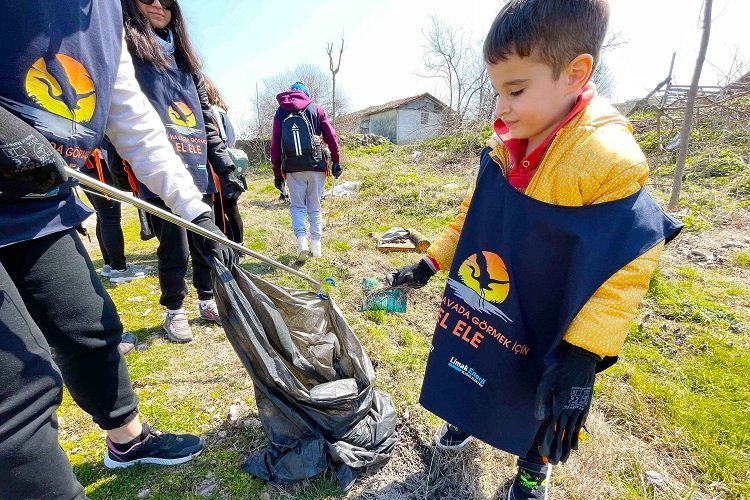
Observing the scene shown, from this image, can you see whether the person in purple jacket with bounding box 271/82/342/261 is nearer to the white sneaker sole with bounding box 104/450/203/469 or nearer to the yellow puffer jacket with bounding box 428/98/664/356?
the white sneaker sole with bounding box 104/450/203/469

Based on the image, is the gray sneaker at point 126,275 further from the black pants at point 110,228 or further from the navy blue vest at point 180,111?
the navy blue vest at point 180,111

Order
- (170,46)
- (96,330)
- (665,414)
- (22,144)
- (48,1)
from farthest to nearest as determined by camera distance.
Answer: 1. (170,46)
2. (665,414)
3. (96,330)
4. (48,1)
5. (22,144)

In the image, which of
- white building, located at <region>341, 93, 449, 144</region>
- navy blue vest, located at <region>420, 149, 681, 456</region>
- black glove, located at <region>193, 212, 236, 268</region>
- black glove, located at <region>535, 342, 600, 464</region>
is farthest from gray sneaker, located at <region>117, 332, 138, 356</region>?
white building, located at <region>341, 93, 449, 144</region>

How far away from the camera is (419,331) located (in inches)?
108

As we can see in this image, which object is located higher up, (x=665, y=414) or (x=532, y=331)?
(x=532, y=331)

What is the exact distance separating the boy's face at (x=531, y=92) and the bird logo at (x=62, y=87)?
119 cm

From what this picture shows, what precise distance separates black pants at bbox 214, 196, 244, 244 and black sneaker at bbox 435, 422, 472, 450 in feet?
6.91

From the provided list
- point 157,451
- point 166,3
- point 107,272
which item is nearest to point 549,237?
point 157,451

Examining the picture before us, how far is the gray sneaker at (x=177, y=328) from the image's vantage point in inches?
99.8

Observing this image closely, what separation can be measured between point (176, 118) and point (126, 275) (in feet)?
7.36

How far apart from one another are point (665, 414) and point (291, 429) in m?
1.90

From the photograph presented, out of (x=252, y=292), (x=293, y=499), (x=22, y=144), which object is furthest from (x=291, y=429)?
(x=22, y=144)

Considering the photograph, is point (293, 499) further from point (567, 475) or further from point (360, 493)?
point (567, 475)

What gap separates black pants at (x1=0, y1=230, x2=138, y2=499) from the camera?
2.87 ft
